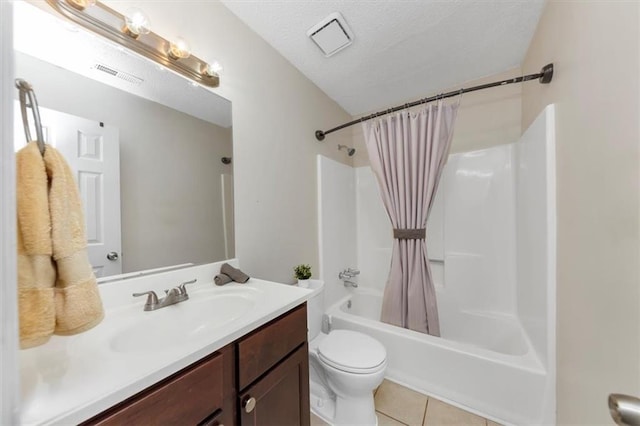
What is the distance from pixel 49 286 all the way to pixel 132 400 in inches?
10.6

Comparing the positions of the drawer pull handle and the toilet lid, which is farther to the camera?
the toilet lid

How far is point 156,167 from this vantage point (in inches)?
37.4

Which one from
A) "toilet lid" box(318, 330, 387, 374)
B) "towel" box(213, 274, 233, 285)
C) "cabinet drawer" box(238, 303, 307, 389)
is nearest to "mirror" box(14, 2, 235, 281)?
"towel" box(213, 274, 233, 285)

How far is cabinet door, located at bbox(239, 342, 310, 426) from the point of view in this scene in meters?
0.67

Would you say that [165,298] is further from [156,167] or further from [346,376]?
[346,376]

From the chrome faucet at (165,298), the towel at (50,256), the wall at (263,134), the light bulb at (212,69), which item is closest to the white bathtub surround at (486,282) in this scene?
the wall at (263,134)

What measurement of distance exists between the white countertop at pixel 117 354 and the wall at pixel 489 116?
199cm

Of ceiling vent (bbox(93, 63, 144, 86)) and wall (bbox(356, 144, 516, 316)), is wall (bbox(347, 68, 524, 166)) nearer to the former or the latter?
wall (bbox(356, 144, 516, 316))

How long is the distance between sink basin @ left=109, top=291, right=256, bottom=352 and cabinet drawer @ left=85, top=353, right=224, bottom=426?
8 centimetres

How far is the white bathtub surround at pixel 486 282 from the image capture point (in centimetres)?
117

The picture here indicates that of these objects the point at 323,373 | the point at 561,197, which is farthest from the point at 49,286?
the point at 561,197

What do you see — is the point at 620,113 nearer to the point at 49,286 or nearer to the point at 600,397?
the point at 600,397

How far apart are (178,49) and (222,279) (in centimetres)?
105

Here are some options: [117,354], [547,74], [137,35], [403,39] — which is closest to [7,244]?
[117,354]
